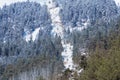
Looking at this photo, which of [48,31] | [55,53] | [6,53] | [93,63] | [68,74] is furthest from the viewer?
[48,31]

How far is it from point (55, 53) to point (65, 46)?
24.1 meters

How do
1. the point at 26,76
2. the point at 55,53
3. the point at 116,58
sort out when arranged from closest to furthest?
the point at 116,58
the point at 26,76
the point at 55,53

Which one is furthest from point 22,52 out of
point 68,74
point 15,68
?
point 68,74

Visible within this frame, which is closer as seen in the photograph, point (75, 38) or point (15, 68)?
point (15, 68)

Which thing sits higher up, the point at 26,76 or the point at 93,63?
the point at 93,63

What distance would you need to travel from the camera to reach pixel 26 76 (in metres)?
107

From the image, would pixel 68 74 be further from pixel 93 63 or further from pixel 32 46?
pixel 32 46

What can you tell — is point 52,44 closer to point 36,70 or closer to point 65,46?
point 65,46

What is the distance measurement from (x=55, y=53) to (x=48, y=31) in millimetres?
66464

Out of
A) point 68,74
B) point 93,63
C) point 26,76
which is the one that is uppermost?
point 93,63

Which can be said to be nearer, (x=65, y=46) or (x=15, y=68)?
(x=15, y=68)

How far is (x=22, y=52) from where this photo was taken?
15212cm

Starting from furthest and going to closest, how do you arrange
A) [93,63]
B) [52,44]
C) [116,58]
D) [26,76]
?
[52,44], [26,76], [93,63], [116,58]

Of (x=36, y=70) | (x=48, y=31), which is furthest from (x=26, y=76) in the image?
(x=48, y=31)
